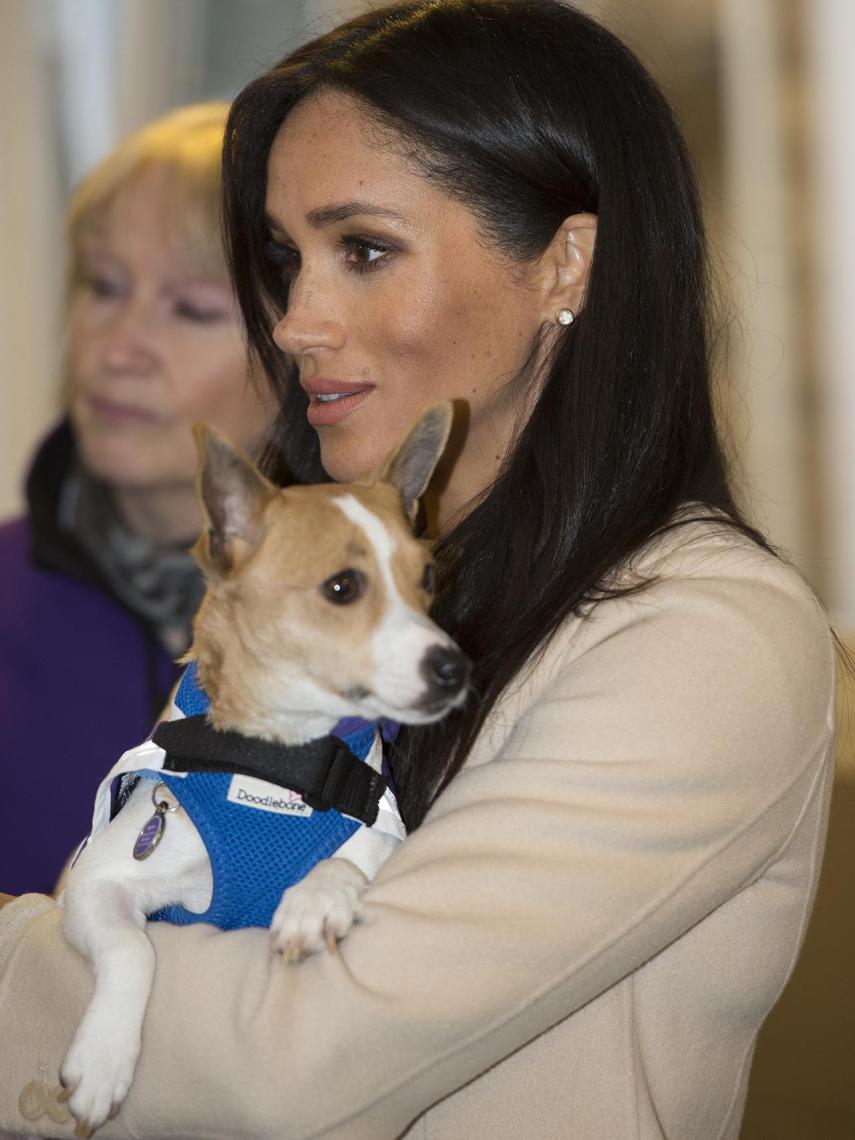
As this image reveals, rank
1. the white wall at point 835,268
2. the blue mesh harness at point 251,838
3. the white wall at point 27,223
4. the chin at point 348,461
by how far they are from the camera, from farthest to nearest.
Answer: the white wall at point 27,223, the white wall at point 835,268, the chin at point 348,461, the blue mesh harness at point 251,838

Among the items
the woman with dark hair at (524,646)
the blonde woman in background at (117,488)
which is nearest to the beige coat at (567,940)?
the woman with dark hair at (524,646)

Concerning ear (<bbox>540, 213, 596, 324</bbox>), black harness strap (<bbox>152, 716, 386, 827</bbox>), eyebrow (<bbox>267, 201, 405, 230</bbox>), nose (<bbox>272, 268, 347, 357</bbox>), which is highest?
eyebrow (<bbox>267, 201, 405, 230</bbox>)

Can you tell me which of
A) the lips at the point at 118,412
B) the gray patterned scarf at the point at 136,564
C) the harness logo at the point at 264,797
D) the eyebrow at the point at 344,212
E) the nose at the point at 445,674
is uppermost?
the eyebrow at the point at 344,212

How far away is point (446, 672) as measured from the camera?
1367 millimetres

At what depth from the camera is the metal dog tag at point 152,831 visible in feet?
4.60

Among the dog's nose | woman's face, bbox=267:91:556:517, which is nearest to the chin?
woman's face, bbox=267:91:556:517

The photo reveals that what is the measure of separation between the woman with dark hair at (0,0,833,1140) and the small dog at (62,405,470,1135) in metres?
0.09

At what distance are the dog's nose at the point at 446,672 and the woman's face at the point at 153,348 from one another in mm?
2005

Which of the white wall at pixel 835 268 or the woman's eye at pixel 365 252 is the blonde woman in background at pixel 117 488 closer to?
the woman's eye at pixel 365 252

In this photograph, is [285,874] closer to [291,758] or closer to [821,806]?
[291,758]

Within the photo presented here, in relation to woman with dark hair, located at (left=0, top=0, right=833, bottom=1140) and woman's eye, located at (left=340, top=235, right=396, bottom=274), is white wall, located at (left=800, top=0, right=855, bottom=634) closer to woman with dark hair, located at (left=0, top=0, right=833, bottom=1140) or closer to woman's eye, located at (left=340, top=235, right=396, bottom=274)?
woman with dark hair, located at (left=0, top=0, right=833, bottom=1140)

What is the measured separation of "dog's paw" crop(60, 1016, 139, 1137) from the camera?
1167 millimetres

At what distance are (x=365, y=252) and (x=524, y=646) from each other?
563mm

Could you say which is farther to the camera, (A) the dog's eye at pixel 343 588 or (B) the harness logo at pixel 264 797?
(A) the dog's eye at pixel 343 588
